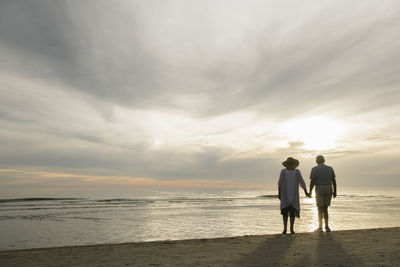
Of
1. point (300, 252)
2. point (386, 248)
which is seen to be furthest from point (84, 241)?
point (386, 248)

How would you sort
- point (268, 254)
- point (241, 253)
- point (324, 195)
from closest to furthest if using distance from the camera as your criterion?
point (268, 254)
point (241, 253)
point (324, 195)

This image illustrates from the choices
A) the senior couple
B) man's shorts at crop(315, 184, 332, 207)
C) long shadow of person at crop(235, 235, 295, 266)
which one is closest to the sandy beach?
long shadow of person at crop(235, 235, 295, 266)

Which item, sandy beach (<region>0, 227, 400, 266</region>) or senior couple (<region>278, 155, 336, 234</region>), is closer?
sandy beach (<region>0, 227, 400, 266</region>)

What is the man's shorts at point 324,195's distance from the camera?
10133mm

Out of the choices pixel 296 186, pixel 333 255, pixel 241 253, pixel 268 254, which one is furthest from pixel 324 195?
pixel 241 253

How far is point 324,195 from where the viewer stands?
33.3 ft

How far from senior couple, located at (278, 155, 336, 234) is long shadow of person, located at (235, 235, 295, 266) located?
1.48 m

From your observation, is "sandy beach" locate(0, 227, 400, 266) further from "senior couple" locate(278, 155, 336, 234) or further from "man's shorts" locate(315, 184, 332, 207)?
"man's shorts" locate(315, 184, 332, 207)

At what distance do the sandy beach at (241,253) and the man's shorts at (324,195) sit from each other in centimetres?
161

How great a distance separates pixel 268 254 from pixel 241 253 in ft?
2.01

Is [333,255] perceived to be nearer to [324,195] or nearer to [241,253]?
[241,253]

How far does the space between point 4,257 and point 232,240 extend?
20.1 ft

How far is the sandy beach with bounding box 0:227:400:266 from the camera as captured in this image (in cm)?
574

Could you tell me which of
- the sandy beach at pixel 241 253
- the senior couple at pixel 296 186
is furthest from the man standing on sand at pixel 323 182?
the sandy beach at pixel 241 253
